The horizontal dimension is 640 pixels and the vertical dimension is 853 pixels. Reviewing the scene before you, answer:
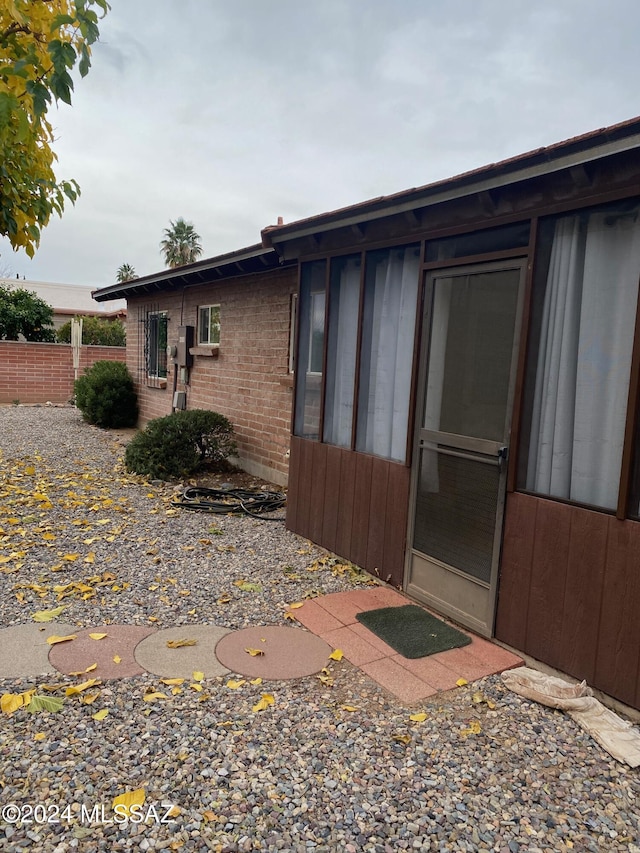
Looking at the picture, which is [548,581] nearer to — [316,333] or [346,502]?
[346,502]

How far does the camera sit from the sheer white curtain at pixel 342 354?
4637 millimetres

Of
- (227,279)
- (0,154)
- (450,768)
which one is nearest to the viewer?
(450,768)

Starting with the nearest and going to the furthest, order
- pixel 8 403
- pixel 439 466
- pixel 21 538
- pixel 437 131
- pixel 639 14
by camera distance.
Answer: pixel 439 466, pixel 21 538, pixel 639 14, pixel 437 131, pixel 8 403

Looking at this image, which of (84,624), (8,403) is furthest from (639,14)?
(8,403)

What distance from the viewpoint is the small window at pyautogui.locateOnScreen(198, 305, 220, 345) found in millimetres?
9188

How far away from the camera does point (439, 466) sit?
3791 millimetres

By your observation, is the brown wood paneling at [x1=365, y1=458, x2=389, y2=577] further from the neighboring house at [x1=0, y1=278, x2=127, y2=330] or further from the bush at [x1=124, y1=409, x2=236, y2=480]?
the neighboring house at [x1=0, y1=278, x2=127, y2=330]

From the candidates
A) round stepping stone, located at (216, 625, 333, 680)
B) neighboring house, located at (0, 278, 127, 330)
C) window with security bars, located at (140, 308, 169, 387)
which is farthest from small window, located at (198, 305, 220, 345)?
neighboring house, located at (0, 278, 127, 330)

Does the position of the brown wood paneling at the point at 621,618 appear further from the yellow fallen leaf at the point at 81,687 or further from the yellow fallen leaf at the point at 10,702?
the yellow fallen leaf at the point at 10,702

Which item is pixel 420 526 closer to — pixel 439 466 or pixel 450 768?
pixel 439 466

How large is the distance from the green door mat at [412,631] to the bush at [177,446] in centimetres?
427

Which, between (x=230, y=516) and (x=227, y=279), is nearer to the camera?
(x=230, y=516)

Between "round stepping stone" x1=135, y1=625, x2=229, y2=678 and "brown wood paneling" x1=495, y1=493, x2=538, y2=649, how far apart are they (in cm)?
157

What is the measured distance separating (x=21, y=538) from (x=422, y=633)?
3463 millimetres
